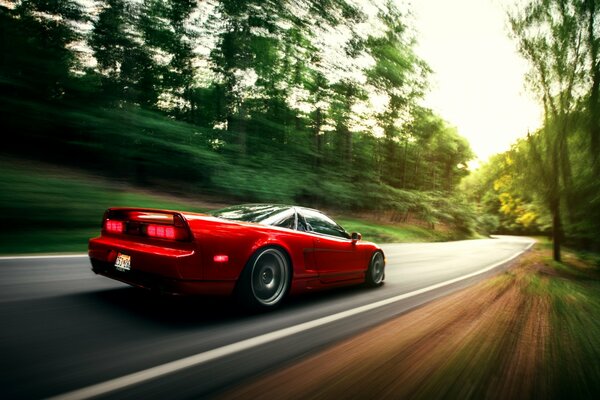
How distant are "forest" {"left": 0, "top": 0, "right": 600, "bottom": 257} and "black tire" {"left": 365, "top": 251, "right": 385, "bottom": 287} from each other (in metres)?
6.99

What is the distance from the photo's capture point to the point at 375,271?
5.84 meters

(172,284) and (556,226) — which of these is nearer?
(172,284)

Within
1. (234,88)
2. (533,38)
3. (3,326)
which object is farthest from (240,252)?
(234,88)

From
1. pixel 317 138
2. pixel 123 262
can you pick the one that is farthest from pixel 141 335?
pixel 317 138

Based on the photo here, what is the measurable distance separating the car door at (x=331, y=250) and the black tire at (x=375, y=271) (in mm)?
418

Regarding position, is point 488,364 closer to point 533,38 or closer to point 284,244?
point 284,244

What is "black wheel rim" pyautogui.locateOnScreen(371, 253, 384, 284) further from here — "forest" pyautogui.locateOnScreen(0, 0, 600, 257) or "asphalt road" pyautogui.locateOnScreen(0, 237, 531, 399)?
"forest" pyautogui.locateOnScreen(0, 0, 600, 257)

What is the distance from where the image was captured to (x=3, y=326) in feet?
9.61

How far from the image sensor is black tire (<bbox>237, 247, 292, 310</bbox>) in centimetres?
359

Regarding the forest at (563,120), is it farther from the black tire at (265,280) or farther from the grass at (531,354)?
the black tire at (265,280)

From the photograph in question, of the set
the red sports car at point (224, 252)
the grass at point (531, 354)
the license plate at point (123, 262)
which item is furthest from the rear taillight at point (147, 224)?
the grass at point (531, 354)

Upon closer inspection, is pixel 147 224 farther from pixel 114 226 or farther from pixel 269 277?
pixel 269 277

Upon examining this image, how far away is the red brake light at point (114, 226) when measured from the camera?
12.8 feet

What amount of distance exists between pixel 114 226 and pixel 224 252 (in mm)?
1449
